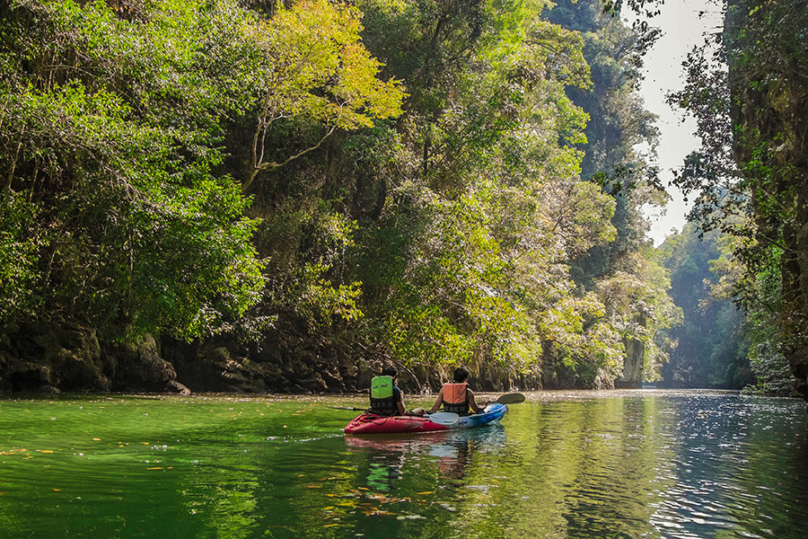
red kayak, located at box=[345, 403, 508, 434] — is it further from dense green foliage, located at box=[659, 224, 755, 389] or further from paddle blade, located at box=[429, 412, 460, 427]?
dense green foliage, located at box=[659, 224, 755, 389]

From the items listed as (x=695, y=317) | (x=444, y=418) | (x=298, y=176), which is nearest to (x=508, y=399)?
(x=444, y=418)

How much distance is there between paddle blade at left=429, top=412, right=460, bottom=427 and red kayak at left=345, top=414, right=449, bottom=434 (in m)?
0.07

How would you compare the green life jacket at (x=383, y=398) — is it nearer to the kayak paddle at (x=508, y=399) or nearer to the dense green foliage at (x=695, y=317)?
the kayak paddle at (x=508, y=399)

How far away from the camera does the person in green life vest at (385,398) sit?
11562 millimetres

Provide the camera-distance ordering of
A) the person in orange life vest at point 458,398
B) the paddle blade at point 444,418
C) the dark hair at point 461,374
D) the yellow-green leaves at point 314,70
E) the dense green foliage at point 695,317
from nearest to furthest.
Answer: the paddle blade at point 444,418
the dark hair at point 461,374
the person in orange life vest at point 458,398
the yellow-green leaves at point 314,70
the dense green foliage at point 695,317

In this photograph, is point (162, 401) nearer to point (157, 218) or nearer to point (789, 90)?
point (157, 218)

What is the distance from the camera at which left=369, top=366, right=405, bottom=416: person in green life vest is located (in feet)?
37.9

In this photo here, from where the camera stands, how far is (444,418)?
462 inches

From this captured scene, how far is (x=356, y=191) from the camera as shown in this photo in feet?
83.1

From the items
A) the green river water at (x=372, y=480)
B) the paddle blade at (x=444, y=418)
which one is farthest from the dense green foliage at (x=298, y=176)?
the paddle blade at (x=444, y=418)

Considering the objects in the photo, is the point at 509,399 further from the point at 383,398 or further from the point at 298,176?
the point at 298,176

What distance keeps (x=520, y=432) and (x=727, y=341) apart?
5507cm

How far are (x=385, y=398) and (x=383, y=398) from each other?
3 centimetres

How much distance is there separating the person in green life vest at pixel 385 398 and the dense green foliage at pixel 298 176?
4.73 m
